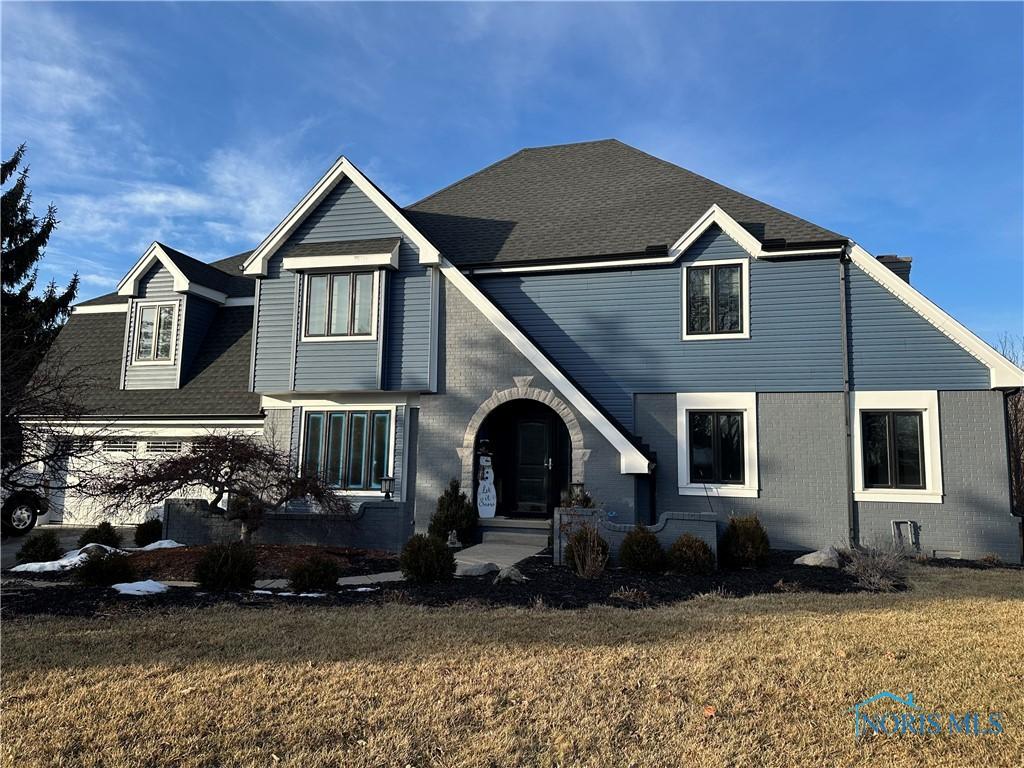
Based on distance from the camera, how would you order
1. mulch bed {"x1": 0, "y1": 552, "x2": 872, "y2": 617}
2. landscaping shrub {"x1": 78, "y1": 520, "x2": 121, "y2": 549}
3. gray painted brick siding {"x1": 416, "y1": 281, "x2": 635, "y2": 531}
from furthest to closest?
gray painted brick siding {"x1": 416, "y1": 281, "x2": 635, "y2": 531}
landscaping shrub {"x1": 78, "y1": 520, "x2": 121, "y2": 549}
mulch bed {"x1": 0, "y1": 552, "x2": 872, "y2": 617}

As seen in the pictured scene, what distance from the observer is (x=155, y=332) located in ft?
62.1

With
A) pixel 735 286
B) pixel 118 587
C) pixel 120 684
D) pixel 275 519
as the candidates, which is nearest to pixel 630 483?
pixel 735 286

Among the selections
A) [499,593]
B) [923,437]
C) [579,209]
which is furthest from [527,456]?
[923,437]

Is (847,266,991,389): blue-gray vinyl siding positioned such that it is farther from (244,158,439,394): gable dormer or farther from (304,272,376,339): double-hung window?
(304,272,376,339): double-hung window

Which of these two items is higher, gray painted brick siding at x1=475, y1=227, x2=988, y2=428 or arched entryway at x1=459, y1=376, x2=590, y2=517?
gray painted brick siding at x1=475, y1=227, x2=988, y2=428

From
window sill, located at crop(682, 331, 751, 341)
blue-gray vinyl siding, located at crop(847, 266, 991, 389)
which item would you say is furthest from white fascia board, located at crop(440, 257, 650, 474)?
blue-gray vinyl siding, located at crop(847, 266, 991, 389)

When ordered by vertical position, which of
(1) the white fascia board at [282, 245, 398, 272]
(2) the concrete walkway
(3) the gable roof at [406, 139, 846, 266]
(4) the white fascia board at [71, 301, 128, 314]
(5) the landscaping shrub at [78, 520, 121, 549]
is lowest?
Result: (2) the concrete walkway

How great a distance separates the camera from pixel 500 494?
16406 millimetres

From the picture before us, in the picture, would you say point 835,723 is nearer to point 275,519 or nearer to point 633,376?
point 633,376

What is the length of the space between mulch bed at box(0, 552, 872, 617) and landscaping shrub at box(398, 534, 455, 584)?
0.70ft

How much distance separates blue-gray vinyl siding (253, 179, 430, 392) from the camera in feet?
50.4

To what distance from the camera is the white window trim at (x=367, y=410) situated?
50.8 feet

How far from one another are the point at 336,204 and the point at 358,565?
27.8ft

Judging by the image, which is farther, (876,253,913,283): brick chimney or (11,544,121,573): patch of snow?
(876,253,913,283): brick chimney
